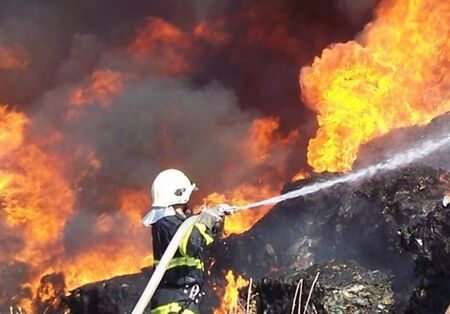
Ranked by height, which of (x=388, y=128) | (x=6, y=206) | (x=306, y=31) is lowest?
(x=388, y=128)

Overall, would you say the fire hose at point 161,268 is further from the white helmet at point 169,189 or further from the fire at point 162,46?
the fire at point 162,46

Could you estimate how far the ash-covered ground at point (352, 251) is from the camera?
332 inches

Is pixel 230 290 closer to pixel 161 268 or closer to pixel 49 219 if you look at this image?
pixel 49 219

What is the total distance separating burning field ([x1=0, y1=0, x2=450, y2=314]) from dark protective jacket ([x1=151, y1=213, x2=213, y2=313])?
5.01 meters

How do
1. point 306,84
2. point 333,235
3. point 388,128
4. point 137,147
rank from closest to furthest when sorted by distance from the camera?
point 333,235, point 388,128, point 306,84, point 137,147

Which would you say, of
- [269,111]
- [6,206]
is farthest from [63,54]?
[269,111]

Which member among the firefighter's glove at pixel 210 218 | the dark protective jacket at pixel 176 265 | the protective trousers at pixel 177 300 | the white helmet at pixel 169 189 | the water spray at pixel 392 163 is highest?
the water spray at pixel 392 163

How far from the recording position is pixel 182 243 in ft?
19.5

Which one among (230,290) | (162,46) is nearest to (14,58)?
(162,46)

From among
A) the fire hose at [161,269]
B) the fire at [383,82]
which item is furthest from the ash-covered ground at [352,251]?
the fire hose at [161,269]

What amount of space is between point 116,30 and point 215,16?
2362mm

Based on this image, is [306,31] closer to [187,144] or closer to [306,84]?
[306,84]

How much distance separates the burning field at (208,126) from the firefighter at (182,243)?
498 centimetres

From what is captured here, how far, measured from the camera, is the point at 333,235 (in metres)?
11.3
